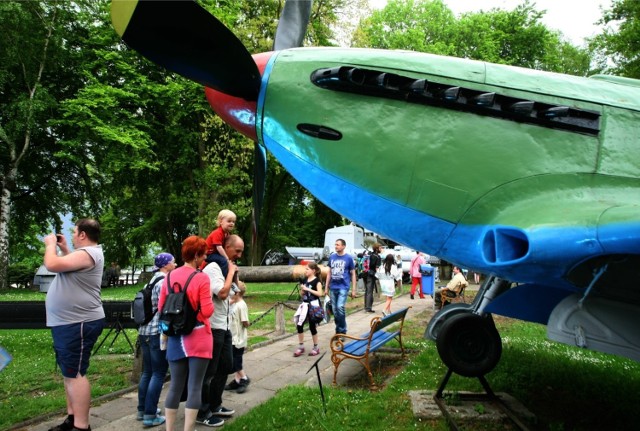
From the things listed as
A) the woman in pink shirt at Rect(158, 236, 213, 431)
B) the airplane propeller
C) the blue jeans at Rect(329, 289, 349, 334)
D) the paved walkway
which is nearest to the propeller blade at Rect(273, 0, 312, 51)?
the airplane propeller

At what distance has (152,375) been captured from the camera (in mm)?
4051

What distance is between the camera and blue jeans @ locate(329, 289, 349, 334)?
6.91 meters

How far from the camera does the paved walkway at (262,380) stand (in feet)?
13.3

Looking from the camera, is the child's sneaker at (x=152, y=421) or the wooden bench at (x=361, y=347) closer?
the child's sneaker at (x=152, y=421)

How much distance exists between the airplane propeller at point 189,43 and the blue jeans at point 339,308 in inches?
179

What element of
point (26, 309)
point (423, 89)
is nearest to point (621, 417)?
point (423, 89)

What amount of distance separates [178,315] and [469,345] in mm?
2597

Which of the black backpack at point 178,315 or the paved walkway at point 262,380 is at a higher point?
the black backpack at point 178,315

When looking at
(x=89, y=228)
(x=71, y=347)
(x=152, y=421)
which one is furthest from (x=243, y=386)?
(x=89, y=228)

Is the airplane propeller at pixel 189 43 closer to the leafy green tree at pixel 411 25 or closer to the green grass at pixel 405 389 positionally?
the green grass at pixel 405 389

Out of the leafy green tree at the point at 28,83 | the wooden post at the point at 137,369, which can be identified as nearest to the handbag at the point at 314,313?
the wooden post at the point at 137,369

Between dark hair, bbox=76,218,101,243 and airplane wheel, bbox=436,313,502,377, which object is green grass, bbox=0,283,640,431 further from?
dark hair, bbox=76,218,101,243

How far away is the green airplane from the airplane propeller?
11mm

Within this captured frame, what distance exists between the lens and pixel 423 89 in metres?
2.92
